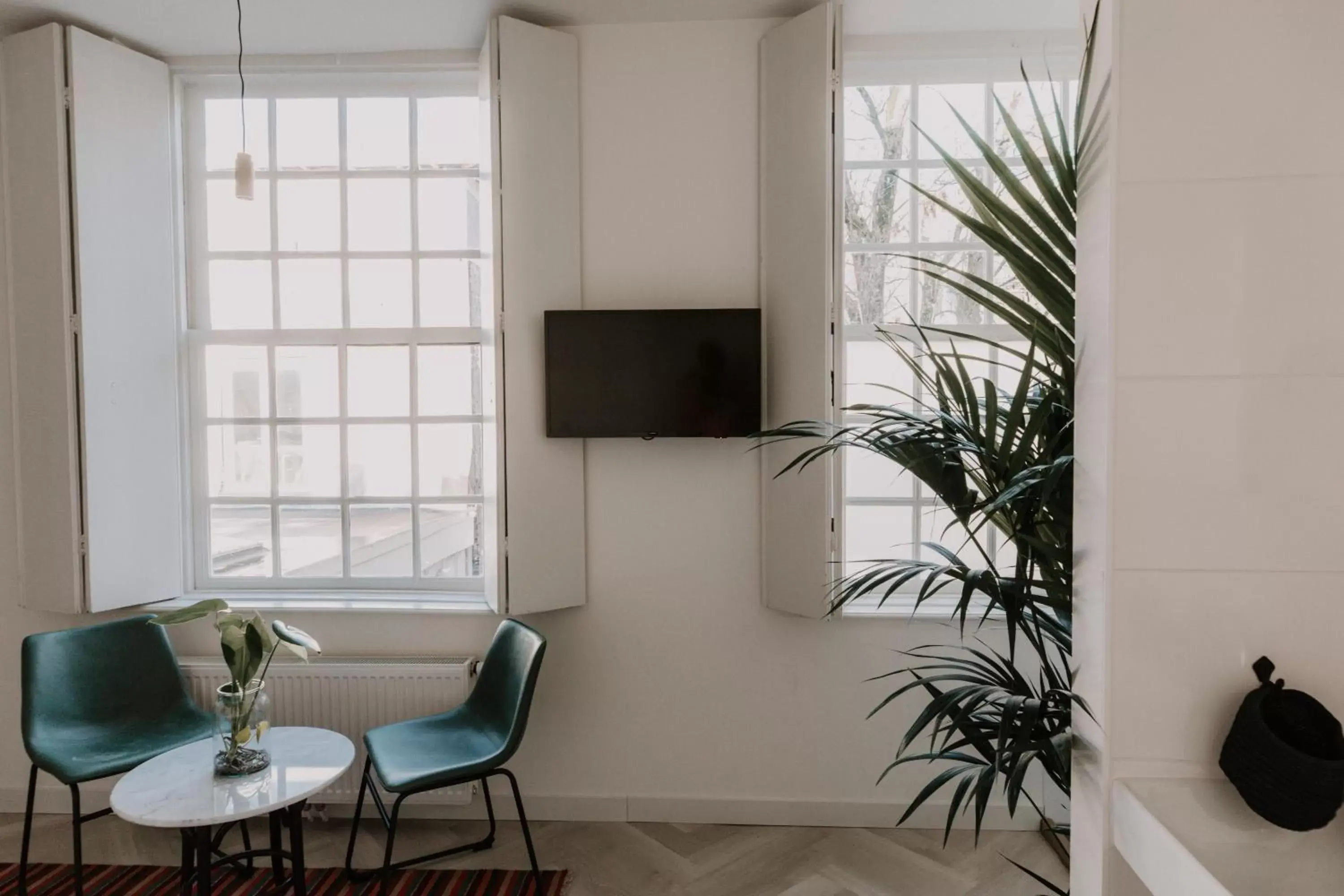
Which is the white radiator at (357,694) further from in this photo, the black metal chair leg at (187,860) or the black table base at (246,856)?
the black metal chair leg at (187,860)

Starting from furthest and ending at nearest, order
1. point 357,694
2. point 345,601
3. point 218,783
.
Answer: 1. point 345,601
2. point 357,694
3. point 218,783

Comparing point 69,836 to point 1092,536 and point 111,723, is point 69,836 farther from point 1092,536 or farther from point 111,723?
point 1092,536

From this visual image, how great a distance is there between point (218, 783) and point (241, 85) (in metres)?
2.58

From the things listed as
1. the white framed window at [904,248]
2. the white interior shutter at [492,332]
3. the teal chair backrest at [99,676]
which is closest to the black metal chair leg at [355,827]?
the white interior shutter at [492,332]

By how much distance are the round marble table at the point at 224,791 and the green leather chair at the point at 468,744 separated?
0.18m

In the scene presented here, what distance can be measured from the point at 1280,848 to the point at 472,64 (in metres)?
3.37

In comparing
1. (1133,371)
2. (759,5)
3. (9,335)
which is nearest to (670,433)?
(759,5)

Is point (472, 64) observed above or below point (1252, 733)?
above

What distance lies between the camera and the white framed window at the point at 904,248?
304cm

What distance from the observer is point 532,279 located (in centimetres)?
288

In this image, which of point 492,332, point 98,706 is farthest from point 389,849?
point 492,332

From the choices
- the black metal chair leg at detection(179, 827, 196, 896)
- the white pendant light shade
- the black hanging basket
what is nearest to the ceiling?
the white pendant light shade

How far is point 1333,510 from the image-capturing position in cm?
125

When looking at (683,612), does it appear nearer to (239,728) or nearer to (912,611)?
(912,611)
